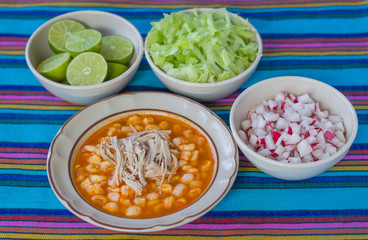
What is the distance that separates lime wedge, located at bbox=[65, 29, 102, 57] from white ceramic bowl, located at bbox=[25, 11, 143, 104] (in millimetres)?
222

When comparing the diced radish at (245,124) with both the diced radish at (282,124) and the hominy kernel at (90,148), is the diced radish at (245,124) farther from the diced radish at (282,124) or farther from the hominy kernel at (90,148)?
the hominy kernel at (90,148)

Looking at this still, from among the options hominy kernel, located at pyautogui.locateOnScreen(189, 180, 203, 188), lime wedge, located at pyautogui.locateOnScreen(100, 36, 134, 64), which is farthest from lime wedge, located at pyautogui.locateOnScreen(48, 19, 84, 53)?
hominy kernel, located at pyautogui.locateOnScreen(189, 180, 203, 188)

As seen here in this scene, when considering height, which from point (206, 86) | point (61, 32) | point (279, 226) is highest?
point (61, 32)

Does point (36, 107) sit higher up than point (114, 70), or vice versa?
point (114, 70)

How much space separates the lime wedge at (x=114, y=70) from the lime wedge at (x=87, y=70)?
101 millimetres

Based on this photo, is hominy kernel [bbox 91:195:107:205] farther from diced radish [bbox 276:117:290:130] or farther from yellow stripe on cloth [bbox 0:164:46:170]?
diced radish [bbox 276:117:290:130]

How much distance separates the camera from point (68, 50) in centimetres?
284

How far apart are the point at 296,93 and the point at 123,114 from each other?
1121mm

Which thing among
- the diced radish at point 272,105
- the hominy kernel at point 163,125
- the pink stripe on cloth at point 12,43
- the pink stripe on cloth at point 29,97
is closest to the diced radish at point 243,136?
the diced radish at point 272,105

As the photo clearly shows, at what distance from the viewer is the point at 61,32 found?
3008 mm

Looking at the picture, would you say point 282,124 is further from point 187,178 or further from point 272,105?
point 187,178

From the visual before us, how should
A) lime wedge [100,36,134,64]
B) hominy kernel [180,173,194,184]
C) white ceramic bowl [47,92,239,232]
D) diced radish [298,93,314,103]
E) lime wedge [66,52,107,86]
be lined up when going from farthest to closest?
lime wedge [100,36,134,64] < lime wedge [66,52,107,86] < diced radish [298,93,314,103] < hominy kernel [180,173,194,184] < white ceramic bowl [47,92,239,232]

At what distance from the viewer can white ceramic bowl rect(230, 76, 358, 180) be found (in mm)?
2197

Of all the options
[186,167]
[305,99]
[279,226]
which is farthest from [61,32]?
[279,226]
